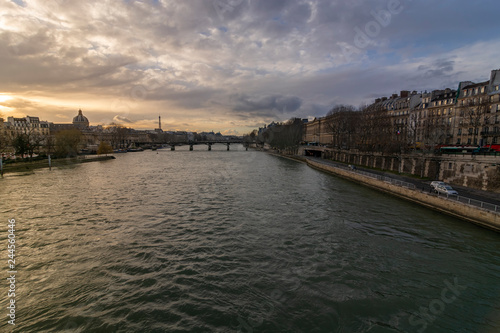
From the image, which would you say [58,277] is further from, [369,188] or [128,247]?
[369,188]

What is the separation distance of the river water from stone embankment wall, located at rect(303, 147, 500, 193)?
31.4 ft

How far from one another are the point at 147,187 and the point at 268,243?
22341mm

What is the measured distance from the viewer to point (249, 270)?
11.7m

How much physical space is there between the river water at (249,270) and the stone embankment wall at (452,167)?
957 centimetres

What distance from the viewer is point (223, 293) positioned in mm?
10008

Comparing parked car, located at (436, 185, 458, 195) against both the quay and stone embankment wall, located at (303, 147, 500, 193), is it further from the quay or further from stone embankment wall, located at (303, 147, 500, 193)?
the quay

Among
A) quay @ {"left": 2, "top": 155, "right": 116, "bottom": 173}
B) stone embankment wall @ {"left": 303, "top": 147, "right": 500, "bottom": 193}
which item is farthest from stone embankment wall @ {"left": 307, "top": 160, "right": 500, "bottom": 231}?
quay @ {"left": 2, "top": 155, "right": 116, "bottom": 173}

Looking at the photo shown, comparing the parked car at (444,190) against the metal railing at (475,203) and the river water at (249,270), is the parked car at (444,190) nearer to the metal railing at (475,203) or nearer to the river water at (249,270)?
the metal railing at (475,203)

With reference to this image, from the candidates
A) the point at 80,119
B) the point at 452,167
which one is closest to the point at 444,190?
the point at 452,167

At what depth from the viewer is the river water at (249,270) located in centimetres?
873

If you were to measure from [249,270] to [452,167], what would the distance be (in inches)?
1245

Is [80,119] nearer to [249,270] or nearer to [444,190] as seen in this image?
[249,270]

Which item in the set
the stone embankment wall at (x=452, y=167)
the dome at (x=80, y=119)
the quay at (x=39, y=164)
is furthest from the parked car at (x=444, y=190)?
the dome at (x=80, y=119)

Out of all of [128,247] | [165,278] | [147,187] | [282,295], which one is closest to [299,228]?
[282,295]
